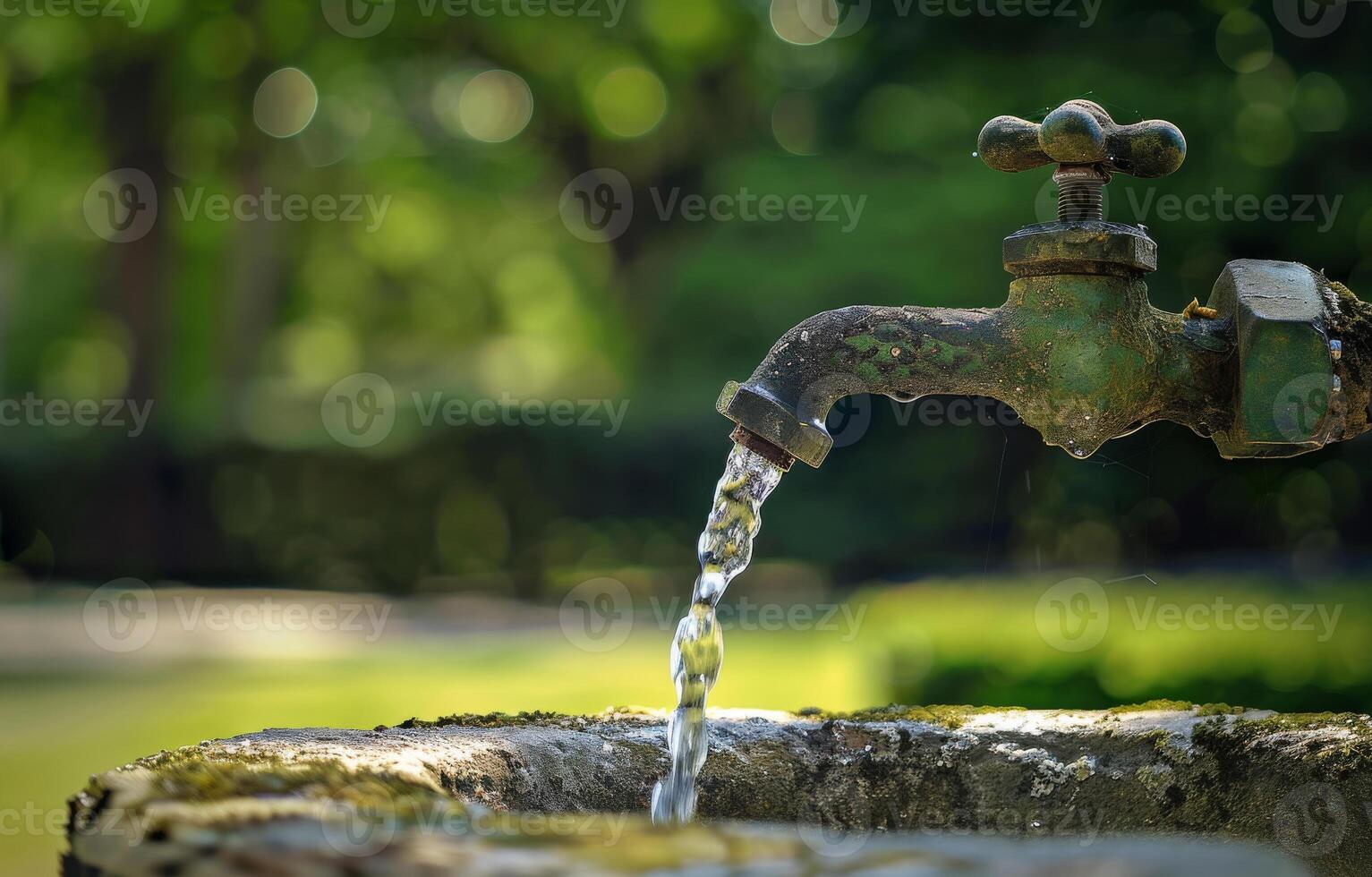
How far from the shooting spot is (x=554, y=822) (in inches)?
31.0

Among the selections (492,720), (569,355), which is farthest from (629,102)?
(492,720)

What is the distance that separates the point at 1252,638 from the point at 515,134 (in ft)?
20.8

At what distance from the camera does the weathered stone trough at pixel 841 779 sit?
912 mm

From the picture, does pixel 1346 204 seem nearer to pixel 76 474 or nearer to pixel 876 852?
pixel 876 852

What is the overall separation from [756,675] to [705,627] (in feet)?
13.2

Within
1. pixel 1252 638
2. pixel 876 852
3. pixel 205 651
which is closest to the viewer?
pixel 876 852

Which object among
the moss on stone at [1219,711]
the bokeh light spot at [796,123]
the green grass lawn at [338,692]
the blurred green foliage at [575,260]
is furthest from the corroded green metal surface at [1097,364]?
the bokeh light spot at [796,123]

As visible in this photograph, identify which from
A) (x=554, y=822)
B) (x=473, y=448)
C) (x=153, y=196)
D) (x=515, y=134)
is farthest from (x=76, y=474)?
(x=554, y=822)

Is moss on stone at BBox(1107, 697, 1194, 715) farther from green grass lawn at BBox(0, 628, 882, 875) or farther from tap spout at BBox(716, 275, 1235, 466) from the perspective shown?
green grass lawn at BBox(0, 628, 882, 875)

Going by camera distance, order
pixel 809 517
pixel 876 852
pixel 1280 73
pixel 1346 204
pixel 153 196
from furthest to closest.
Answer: pixel 153 196 → pixel 809 517 → pixel 1280 73 → pixel 1346 204 → pixel 876 852

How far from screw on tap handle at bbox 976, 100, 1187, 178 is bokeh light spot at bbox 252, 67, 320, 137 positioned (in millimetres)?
7867

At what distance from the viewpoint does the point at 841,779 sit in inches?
57.4

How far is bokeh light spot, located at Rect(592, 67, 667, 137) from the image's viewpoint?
8188mm

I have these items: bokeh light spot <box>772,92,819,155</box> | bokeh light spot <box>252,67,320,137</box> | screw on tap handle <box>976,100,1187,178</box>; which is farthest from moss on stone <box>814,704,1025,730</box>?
bokeh light spot <box>252,67,320,137</box>
